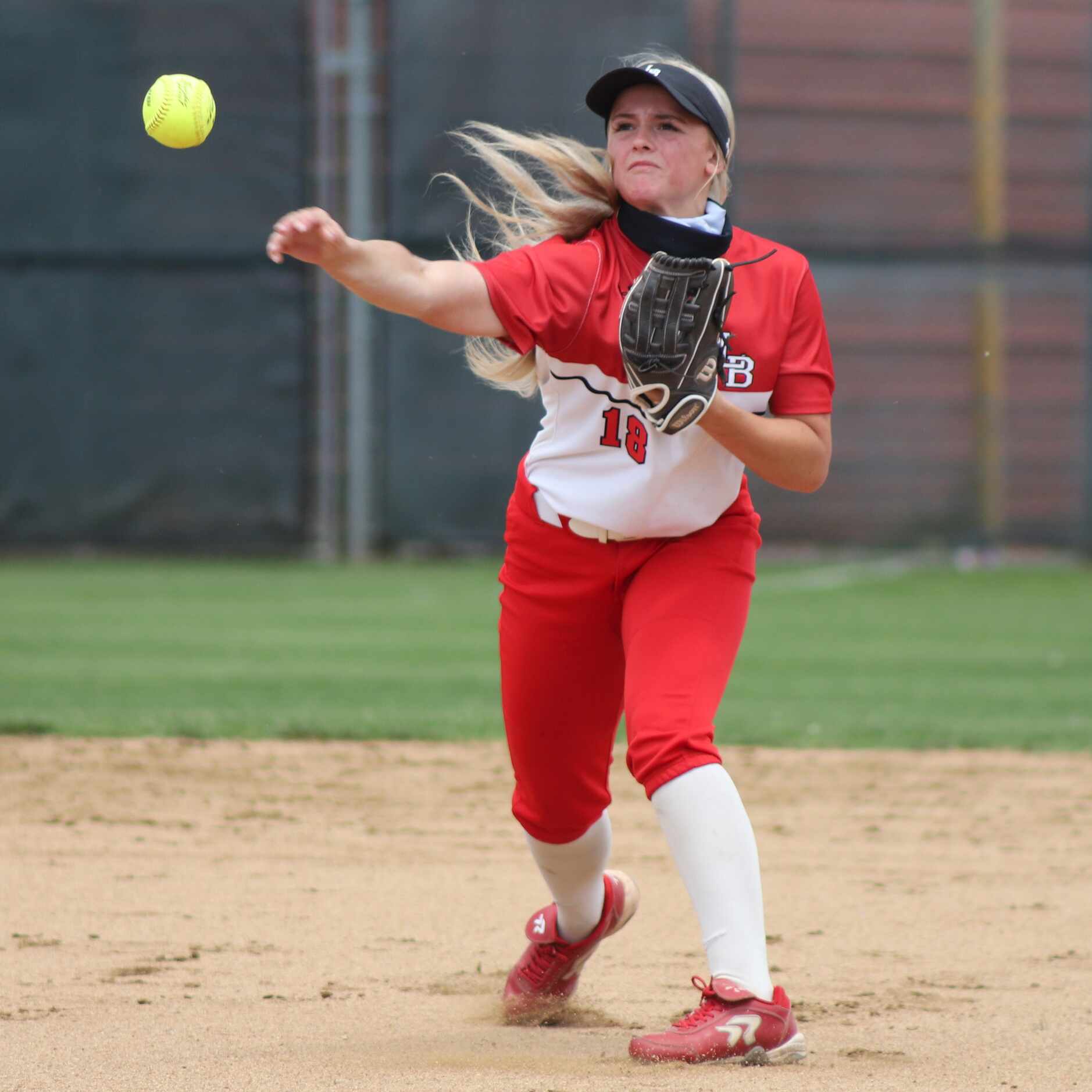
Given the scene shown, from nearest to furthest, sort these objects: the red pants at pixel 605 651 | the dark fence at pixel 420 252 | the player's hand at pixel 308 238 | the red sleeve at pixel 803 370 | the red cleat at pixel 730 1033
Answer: the player's hand at pixel 308 238 < the red cleat at pixel 730 1033 < the red pants at pixel 605 651 < the red sleeve at pixel 803 370 < the dark fence at pixel 420 252

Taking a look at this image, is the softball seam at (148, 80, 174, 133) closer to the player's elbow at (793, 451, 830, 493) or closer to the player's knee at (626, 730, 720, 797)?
the player's elbow at (793, 451, 830, 493)

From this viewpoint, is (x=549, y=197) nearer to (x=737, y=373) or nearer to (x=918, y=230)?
(x=737, y=373)

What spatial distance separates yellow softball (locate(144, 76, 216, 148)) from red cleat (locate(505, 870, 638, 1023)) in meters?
1.55

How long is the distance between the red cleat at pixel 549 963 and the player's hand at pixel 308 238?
4.39 ft

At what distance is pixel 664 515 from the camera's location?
2.60 meters

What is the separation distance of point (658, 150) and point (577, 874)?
1264mm

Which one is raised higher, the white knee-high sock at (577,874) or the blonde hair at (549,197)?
the blonde hair at (549,197)

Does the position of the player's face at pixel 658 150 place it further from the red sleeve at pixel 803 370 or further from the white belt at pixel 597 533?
the white belt at pixel 597 533

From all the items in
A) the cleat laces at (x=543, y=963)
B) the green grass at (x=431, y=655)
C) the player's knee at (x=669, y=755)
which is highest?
the player's knee at (x=669, y=755)

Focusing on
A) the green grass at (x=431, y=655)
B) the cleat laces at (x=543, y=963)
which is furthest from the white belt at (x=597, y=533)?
the green grass at (x=431, y=655)

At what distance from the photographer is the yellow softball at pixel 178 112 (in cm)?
290

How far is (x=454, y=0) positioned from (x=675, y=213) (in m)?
9.21

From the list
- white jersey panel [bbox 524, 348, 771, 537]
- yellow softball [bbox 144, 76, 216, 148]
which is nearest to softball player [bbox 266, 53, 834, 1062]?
white jersey panel [bbox 524, 348, 771, 537]

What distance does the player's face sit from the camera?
2609mm
